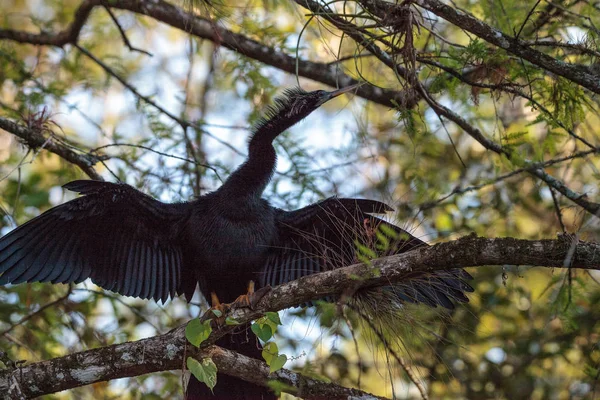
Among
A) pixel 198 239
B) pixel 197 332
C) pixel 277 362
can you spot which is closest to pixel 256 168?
pixel 198 239

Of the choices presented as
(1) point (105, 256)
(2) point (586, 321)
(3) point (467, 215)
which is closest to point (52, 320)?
(1) point (105, 256)

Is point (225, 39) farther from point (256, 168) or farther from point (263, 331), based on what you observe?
point (263, 331)

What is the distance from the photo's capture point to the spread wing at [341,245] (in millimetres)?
4141

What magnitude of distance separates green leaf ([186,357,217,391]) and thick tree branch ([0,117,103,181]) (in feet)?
6.04

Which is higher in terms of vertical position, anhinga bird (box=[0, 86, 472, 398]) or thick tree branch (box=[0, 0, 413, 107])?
thick tree branch (box=[0, 0, 413, 107])

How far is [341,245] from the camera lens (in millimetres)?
4602

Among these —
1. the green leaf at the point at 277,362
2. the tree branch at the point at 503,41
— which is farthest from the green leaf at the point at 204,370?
the tree branch at the point at 503,41

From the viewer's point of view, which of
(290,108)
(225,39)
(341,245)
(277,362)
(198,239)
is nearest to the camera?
(277,362)

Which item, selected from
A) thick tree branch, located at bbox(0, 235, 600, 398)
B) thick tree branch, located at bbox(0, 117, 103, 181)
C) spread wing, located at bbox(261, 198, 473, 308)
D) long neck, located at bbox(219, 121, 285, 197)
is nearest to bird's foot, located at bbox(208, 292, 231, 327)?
thick tree branch, located at bbox(0, 235, 600, 398)

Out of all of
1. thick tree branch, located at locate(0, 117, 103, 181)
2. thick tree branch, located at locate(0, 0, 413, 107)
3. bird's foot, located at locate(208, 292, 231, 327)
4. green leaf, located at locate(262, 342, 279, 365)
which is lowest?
green leaf, located at locate(262, 342, 279, 365)

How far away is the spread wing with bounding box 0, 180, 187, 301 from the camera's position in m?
4.61

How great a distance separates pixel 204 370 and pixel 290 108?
7.04 ft

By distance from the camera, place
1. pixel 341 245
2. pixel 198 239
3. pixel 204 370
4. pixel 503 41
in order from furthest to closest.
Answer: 1. pixel 198 239
2. pixel 341 245
3. pixel 503 41
4. pixel 204 370

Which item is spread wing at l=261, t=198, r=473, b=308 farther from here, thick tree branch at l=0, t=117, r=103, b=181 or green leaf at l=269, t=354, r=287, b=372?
thick tree branch at l=0, t=117, r=103, b=181
